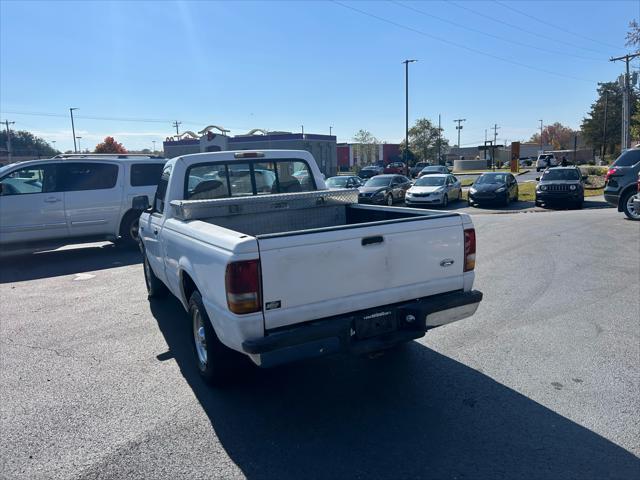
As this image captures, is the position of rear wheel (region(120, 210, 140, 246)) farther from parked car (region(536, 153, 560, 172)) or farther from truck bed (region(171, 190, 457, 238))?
parked car (region(536, 153, 560, 172))

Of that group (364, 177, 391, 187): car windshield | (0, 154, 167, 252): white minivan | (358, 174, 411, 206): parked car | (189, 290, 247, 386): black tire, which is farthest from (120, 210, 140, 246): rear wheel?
(364, 177, 391, 187): car windshield

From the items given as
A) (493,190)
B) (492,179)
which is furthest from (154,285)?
(492,179)

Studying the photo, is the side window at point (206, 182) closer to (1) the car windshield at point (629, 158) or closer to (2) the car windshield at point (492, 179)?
(1) the car windshield at point (629, 158)

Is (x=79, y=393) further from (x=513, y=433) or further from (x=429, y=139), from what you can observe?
(x=429, y=139)

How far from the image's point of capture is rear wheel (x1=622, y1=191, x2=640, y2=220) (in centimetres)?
1418

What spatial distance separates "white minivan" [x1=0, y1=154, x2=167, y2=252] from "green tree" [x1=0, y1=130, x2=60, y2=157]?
321ft

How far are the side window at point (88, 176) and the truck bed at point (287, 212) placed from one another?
702cm

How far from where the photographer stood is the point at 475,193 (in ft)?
69.4

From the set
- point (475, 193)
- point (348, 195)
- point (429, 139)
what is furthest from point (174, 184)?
point (429, 139)

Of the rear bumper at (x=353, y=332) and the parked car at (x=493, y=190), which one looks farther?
the parked car at (x=493, y=190)

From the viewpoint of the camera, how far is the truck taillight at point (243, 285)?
10.8 ft

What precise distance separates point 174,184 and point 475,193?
17.9 metres

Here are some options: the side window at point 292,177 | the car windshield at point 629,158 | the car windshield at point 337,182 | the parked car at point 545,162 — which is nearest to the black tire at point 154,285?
the side window at point 292,177

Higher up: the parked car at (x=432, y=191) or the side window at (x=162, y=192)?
the side window at (x=162, y=192)
